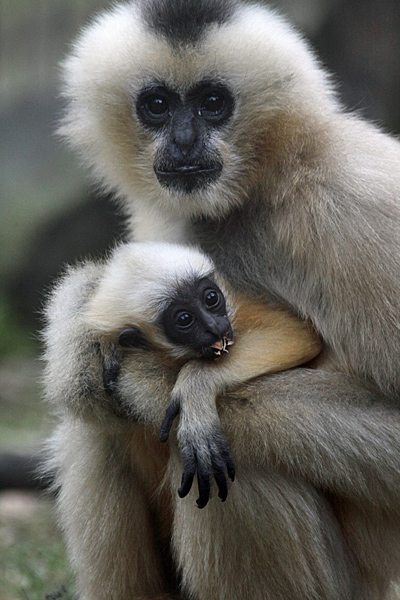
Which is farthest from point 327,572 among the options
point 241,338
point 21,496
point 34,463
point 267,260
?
point 21,496

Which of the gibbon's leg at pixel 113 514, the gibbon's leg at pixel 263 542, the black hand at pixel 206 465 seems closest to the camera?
the black hand at pixel 206 465

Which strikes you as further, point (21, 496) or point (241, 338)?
point (21, 496)

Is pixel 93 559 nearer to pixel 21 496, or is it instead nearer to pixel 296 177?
pixel 296 177

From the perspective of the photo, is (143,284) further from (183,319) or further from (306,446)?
(306,446)

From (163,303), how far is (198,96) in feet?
3.35

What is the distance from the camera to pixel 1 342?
966cm

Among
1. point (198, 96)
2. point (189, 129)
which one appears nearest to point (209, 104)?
point (198, 96)

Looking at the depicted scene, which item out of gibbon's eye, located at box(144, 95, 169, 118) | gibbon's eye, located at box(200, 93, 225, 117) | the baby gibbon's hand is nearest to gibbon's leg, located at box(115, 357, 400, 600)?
the baby gibbon's hand

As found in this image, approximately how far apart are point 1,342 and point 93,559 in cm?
619

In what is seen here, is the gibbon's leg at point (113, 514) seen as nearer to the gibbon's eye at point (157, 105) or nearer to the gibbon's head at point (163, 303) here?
the gibbon's head at point (163, 303)

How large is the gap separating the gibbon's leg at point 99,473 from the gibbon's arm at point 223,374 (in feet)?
0.72

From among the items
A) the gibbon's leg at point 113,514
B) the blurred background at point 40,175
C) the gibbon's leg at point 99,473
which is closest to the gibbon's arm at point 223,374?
the gibbon's leg at point 99,473

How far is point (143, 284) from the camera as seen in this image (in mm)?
3562

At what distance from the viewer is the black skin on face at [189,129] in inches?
145
